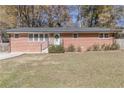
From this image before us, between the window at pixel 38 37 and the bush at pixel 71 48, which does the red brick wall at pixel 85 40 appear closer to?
the bush at pixel 71 48

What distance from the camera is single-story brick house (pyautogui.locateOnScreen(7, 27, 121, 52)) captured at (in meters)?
34.9

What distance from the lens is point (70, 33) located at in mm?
35562

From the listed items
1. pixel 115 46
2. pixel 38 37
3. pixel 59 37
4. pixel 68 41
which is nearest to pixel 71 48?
pixel 68 41

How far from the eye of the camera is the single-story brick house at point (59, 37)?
34938 millimetres

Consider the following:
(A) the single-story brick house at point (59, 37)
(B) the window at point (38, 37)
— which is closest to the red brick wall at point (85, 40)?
(A) the single-story brick house at point (59, 37)

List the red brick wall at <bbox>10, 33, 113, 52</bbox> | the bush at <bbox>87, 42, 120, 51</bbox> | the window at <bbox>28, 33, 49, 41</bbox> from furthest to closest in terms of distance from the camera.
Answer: the window at <bbox>28, 33, 49, 41</bbox> → the red brick wall at <bbox>10, 33, 113, 52</bbox> → the bush at <bbox>87, 42, 120, 51</bbox>

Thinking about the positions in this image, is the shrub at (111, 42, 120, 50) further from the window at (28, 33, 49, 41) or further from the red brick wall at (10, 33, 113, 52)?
the window at (28, 33, 49, 41)

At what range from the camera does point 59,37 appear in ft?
118

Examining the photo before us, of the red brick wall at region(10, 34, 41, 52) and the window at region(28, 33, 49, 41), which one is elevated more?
the window at region(28, 33, 49, 41)

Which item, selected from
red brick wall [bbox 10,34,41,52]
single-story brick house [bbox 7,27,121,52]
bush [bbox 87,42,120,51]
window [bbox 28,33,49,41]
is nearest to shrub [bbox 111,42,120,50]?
bush [bbox 87,42,120,51]

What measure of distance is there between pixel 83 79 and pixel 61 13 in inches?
1436

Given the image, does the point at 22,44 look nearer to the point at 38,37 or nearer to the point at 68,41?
the point at 38,37
